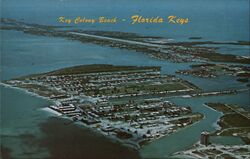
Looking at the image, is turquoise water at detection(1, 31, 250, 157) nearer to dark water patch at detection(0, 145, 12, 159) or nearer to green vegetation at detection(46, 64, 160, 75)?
dark water patch at detection(0, 145, 12, 159)

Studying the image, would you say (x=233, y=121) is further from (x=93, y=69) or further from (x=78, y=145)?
(x=93, y=69)

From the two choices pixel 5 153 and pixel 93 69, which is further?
pixel 93 69

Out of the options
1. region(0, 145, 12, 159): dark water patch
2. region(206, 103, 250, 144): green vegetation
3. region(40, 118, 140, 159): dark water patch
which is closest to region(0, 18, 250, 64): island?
region(206, 103, 250, 144): green vegetation

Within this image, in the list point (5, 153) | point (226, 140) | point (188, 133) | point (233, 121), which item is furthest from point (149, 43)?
point (5, 153)

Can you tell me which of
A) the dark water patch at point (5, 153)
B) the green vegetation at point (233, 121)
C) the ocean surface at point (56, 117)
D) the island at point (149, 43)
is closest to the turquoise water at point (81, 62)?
the ocean surface at point (56, 117)

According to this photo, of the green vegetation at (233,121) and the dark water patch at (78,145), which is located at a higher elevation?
the green vegetation at (233,121)

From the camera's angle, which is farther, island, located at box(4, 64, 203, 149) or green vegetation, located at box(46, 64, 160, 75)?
green vegetation, located at box(46, 64, 160, 75)

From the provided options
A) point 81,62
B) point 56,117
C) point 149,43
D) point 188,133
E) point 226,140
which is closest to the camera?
point 226,140

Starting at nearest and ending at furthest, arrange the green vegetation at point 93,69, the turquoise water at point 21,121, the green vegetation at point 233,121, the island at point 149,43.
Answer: the turquoise water at point 21,121 < the green vegetation at point 233,121 < the green vegetation at point 93,69 < the island at point 149,43

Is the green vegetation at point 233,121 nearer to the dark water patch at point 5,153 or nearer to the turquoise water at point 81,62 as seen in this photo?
the turquoise water at point 81,62
